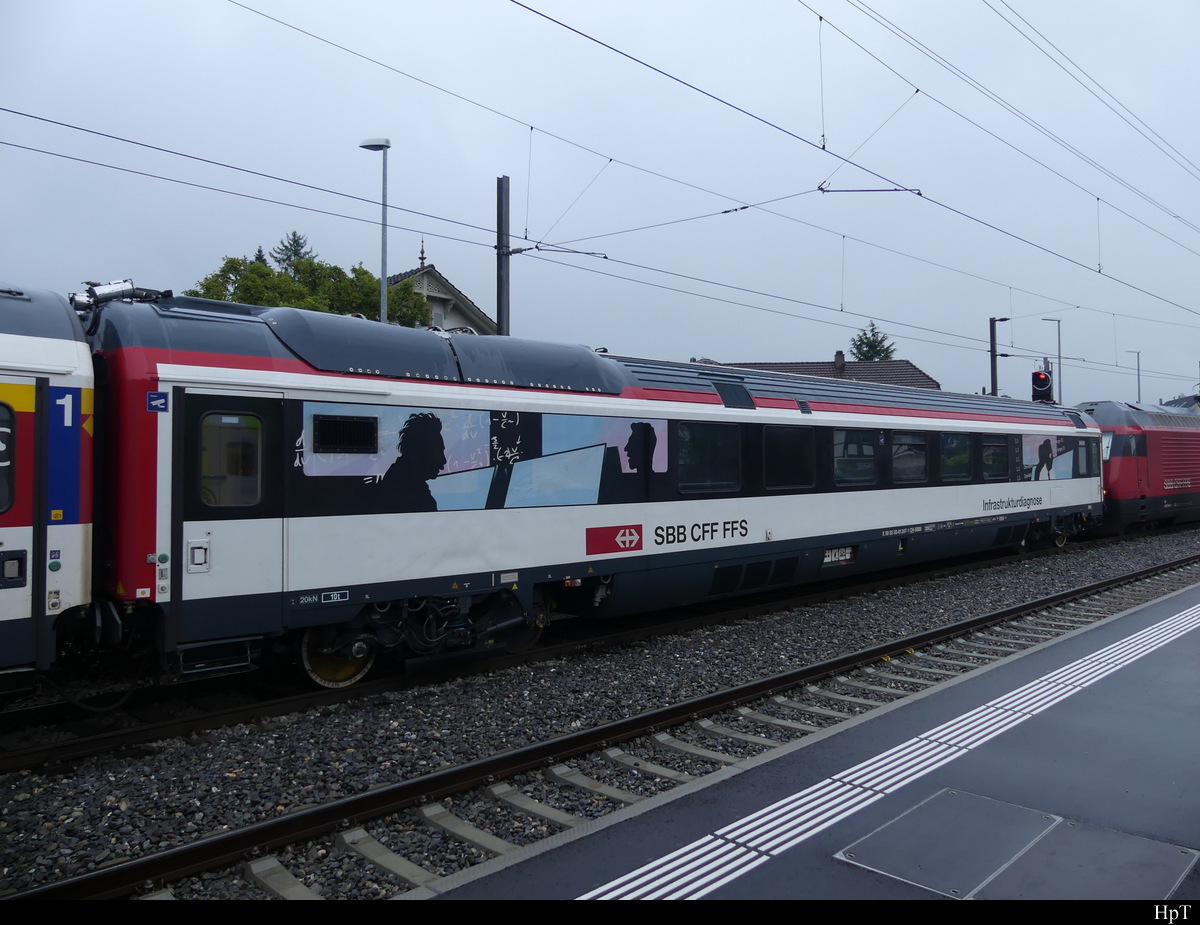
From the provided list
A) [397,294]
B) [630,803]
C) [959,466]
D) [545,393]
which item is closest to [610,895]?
[630,803]

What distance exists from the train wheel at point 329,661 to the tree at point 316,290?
669 inches

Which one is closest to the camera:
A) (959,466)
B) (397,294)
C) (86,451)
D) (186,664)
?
(86,451)

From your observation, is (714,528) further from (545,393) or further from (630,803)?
(630,803)

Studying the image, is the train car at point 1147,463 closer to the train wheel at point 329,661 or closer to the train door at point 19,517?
the train wheel at point 329,661

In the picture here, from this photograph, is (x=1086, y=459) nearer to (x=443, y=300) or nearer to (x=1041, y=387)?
(x=1041, y=387)

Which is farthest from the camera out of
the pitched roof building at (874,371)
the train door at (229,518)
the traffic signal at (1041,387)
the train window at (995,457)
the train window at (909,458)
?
the pitched roof building at (874,371)

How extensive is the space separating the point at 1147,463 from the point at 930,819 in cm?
2106

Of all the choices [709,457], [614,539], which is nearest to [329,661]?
[614,539]

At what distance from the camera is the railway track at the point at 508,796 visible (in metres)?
4.21

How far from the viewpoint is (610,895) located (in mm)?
3980

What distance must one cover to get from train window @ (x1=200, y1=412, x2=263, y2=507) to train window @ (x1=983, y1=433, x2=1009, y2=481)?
1297 cm

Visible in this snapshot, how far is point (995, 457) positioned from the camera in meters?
15.6

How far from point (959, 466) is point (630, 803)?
1137 cm

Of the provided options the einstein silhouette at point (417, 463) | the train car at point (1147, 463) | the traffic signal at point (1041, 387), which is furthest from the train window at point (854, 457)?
the train car at point (1147, 463)
